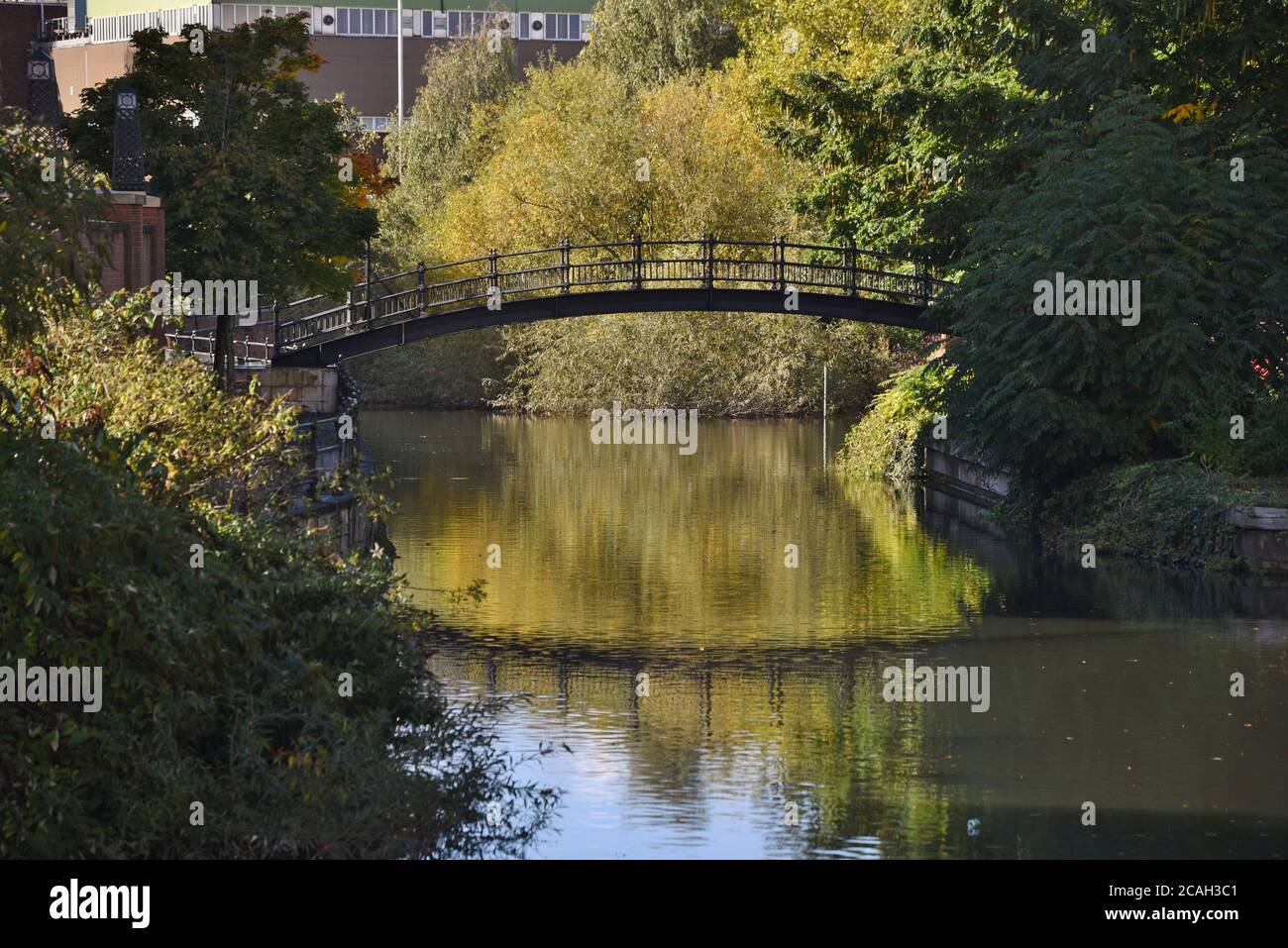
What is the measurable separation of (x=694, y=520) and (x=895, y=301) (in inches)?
353

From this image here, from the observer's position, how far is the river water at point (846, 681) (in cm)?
1265

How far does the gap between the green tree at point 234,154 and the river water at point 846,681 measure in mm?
6665

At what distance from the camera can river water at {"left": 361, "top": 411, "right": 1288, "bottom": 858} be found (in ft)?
41.5

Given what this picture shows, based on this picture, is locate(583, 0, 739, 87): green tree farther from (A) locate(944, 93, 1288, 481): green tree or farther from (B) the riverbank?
(B) the riverbank

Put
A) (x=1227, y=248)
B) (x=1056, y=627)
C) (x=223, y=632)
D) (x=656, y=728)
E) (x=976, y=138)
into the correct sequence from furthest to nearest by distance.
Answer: (x=976, y=138), (x=1227, y=248), (x=1056, y=627), (x=656, y=728), (x=223, y=632)

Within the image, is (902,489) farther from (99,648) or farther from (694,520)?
A: (99,648)

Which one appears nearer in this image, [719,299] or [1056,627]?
[1056,627]

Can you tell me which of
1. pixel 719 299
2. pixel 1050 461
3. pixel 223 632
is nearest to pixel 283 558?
pixel 223 632

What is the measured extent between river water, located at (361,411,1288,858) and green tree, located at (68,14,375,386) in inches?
262

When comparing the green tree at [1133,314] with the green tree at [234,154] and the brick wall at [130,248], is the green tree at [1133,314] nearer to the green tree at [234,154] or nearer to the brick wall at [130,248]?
the brick wall at [130,248]

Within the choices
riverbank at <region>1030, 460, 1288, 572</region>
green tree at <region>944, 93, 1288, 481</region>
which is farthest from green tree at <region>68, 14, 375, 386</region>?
riverbank at <region>1030, 460, 1288, 572</region>

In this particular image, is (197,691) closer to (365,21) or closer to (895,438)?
(895,438)

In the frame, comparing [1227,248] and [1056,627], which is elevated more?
[1227,248]

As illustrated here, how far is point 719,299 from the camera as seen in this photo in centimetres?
3691
